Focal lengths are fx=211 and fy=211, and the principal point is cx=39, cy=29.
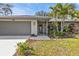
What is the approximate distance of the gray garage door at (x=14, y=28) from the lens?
78.1 feet

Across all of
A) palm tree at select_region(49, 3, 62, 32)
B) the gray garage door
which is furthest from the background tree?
the gray garage door

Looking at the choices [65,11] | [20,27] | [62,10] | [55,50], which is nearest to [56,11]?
[62,10]

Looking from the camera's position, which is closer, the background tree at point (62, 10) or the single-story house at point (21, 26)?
the background tree at point (62, 10)

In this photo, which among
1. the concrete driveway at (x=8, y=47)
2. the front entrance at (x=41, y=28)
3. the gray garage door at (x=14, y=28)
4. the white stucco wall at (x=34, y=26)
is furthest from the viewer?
the front entrance at (x=41, y=28)

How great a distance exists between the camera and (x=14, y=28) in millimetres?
23953

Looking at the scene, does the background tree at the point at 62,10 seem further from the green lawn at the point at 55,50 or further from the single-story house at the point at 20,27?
the green lawn at the point at 55,50

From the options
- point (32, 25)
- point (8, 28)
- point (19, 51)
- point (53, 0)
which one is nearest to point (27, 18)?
point (32, 25)

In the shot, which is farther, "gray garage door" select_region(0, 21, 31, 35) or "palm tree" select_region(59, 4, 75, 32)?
"gray garage door" select_region(0, 21, 31, 35)

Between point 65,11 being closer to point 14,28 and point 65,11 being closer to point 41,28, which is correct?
point 41,28

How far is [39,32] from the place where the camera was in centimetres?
2442

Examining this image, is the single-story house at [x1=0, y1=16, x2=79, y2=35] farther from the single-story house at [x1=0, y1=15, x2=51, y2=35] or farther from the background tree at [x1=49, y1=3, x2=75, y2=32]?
the background tree at [x1=49, y1=3, x2=75, y2=32]

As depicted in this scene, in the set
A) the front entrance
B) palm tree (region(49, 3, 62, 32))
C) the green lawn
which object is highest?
palm tree (region(49, 3, 62, 32))

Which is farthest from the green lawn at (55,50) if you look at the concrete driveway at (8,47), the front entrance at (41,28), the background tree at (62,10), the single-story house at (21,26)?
the front entrance at (41,28)

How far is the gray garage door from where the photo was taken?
938 inches
